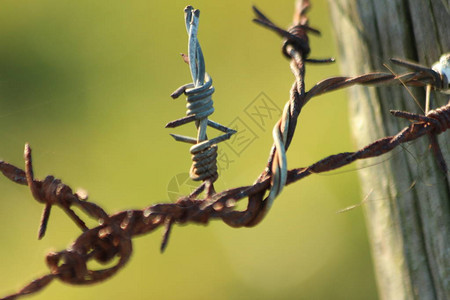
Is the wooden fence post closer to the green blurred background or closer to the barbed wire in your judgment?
the barbed wire

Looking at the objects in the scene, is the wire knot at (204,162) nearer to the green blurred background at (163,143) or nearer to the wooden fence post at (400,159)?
the wooden fence post at (400,159)

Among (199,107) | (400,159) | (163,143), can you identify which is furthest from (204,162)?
(163,143)

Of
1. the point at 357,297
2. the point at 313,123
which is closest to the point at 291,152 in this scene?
the point at 313,123

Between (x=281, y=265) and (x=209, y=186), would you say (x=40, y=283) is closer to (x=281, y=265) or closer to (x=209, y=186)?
(x=209, y=186)

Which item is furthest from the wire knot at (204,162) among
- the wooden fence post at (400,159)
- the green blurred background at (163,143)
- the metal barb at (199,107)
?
the green blurred background at (163,143)

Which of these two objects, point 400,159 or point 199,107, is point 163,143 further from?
point 199,107
